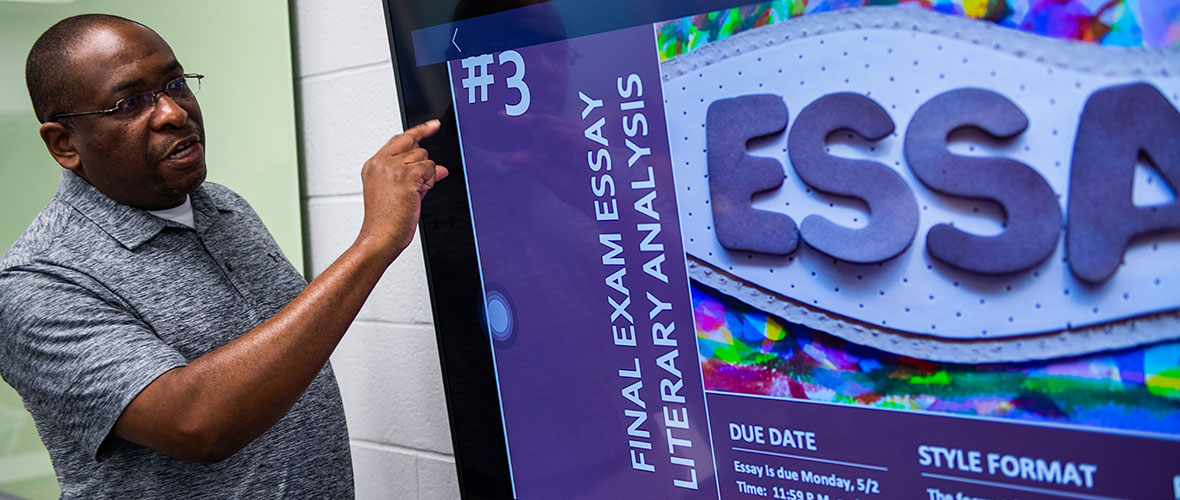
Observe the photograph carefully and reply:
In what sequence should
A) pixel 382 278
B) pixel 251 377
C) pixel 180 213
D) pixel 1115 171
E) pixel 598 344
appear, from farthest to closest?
1. pixel 382 278
2. pixel 180 213
3. pixel 598 344
4. pixel 251 377
5. pixel 1115 171

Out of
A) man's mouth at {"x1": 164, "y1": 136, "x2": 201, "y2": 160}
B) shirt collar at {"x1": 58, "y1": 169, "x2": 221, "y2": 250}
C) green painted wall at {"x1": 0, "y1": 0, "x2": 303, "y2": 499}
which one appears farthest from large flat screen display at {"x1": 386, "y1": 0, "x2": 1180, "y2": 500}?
green painted wall at {"x1": 0, "y1": 0, "x2": 303, "y2": 499}

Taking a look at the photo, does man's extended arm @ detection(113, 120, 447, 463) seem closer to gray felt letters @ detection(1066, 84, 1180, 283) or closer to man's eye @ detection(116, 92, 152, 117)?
man's eye @ detection(116, 92, 152, 117)

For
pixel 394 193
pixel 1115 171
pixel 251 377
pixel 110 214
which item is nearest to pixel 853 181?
pixel 1115 171

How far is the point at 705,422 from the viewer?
111cm

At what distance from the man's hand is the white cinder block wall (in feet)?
1.44

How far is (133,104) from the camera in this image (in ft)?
4.02

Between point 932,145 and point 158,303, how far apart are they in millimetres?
1037

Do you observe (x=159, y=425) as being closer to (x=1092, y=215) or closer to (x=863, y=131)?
(x=863, y=131)

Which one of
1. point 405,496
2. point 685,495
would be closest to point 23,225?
point 405,496

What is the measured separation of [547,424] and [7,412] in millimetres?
1529

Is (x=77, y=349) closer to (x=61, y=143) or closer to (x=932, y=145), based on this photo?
(x=61, y=143)

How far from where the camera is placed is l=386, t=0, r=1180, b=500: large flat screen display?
0.82 meters

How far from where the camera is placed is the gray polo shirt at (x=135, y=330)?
1.11 meters

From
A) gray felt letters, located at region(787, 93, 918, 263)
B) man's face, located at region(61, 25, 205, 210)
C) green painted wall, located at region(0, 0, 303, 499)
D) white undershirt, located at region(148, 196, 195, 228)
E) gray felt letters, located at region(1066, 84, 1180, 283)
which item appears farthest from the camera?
green painted wall, located at region(0, 0, 303, 499)
